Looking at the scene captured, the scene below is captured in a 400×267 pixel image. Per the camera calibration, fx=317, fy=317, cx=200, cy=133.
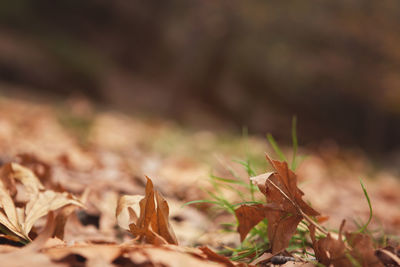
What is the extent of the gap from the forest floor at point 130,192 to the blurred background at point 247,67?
2652 mm

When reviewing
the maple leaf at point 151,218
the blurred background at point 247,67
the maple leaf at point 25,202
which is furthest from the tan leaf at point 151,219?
the blurred background at point 247,67

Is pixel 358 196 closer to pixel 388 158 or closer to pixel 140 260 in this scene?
pixel 140 260

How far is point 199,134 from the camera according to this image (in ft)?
11.8

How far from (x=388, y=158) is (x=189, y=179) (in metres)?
4.53

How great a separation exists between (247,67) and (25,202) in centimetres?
549

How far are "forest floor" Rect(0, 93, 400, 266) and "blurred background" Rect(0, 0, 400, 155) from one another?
2.65 metres

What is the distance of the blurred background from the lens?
5.32m

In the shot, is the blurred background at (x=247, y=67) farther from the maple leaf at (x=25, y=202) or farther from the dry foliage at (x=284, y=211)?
the dry foliage at (x=284, y=211)

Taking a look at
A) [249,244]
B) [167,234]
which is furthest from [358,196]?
[167,234]

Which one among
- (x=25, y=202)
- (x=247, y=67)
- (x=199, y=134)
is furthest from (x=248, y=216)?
(x=247, y=67)

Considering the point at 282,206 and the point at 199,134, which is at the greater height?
the point at 199,134

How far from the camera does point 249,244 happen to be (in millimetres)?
782

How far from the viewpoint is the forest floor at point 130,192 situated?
0.49m

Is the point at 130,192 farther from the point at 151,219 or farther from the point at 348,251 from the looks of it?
the point at 348,251
